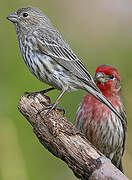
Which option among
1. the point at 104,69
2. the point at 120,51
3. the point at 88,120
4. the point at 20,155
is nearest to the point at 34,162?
the point at 20,155

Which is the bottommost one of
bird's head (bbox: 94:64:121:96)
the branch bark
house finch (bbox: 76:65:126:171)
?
the branch bark

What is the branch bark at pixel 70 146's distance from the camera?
6.87 m

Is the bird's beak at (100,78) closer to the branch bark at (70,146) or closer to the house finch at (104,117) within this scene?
the house finch at (104,117)

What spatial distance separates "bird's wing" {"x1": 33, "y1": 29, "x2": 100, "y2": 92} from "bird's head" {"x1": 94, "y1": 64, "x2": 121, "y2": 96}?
66cm

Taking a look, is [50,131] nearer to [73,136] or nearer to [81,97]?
[73,136]

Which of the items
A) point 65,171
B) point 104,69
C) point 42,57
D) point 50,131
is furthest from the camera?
point 65,171

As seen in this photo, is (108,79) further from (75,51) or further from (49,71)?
(75,51)

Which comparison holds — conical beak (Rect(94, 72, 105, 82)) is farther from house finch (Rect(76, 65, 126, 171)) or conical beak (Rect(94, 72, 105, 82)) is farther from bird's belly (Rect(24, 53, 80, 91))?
bird's belly (Rect(24, 53, 80, 91))

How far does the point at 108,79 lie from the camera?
910 cm

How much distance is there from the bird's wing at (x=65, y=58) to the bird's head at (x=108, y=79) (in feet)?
2.16

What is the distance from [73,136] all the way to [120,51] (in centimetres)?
424

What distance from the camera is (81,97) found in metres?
10.2

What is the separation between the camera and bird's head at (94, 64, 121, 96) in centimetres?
897

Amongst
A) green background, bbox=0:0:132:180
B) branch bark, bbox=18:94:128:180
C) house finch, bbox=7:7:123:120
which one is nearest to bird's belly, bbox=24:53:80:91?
house finch, bbox=7:7:123:120
